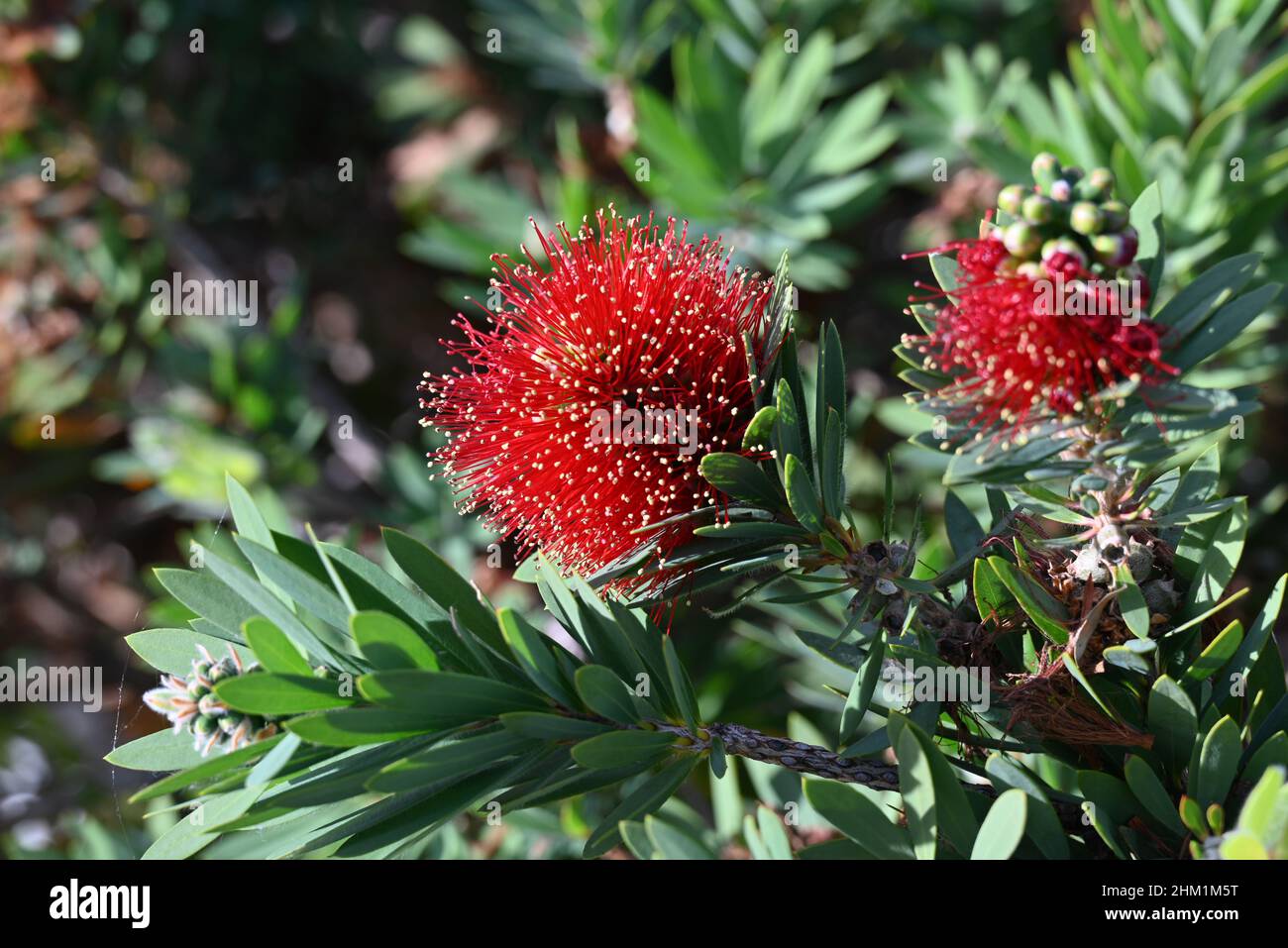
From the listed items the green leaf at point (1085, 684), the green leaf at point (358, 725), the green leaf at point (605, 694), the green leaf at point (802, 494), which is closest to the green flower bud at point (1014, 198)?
the green leaf at point (802, 494)

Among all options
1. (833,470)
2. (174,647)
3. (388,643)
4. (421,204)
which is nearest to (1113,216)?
(833,470)

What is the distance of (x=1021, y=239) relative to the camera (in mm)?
795

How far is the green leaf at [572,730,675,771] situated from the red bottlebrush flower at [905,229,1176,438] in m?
0.36

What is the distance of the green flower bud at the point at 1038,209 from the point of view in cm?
79

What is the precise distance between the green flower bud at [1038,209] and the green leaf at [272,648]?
65 centimetres

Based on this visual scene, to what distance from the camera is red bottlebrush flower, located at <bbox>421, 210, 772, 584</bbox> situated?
0.99m

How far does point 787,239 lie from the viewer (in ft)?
6.04

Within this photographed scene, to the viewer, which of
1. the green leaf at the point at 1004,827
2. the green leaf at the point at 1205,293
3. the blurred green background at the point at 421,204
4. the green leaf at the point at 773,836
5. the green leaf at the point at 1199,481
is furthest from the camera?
the blurred green background at the point at 421,204

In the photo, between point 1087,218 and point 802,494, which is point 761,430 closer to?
point 802,494

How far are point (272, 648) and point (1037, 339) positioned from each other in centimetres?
64

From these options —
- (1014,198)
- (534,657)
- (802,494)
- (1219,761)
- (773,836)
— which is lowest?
(773,836)

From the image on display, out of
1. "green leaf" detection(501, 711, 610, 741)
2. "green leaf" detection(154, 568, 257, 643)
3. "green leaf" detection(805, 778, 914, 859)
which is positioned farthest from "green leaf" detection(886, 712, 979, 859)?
"green leaf" detection(154, 568, 257, 643)

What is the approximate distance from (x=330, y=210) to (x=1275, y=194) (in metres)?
2.28

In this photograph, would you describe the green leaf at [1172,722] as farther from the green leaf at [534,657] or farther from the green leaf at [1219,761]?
the green leaf at [534,657]
